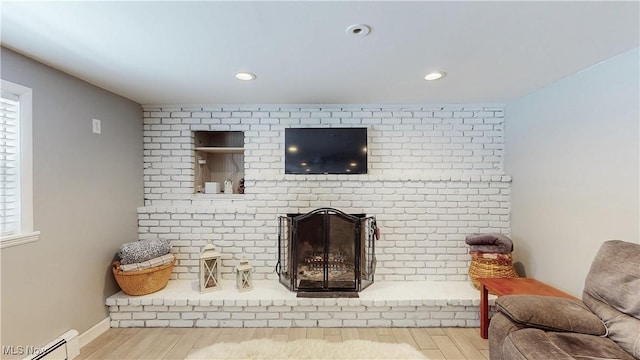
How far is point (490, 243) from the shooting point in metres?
2.68

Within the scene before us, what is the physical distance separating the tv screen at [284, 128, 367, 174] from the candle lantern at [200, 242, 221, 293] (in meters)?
1.18

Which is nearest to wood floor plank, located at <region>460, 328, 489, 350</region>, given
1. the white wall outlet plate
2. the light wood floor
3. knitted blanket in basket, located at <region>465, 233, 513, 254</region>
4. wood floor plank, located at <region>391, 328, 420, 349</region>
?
the light wood floor

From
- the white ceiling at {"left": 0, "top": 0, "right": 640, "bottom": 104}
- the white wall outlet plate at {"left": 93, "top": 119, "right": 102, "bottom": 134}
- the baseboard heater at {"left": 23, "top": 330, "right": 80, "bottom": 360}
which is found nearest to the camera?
the white ceiling at {"left": 0, "top": 0, "right": 640, "bottom": 104}

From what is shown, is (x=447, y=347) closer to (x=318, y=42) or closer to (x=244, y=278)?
(x=244, y=278)

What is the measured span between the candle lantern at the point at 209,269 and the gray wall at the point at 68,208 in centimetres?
83

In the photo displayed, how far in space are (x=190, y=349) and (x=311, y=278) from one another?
1169 mm

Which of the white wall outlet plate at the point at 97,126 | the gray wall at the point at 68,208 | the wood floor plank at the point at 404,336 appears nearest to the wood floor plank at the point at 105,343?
the gray wall at the point at 68,208

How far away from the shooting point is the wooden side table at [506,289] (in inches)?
86.4

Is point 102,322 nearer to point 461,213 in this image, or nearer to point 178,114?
A: point 178,114

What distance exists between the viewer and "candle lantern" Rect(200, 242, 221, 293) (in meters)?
2.67

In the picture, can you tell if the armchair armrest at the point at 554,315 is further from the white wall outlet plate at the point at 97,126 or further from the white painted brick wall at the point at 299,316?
the white wall outlet plate at the point at 97,126

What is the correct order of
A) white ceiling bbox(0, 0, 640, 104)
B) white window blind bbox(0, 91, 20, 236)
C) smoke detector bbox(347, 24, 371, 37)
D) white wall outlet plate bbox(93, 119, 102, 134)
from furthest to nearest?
white wall outlet plate bbox(93, 119, 102, 134), white window blind bbox(0, 91, 20, 236), smoke detector bbox(347, 24, 371, 37), white ceiling bbox(0, 0, 640, 104)

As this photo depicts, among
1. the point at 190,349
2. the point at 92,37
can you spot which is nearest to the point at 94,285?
the point at 190,349

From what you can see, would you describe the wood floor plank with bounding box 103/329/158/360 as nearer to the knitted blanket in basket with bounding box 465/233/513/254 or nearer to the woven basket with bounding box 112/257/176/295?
the woven basket with bounding box 112/257/176/295
